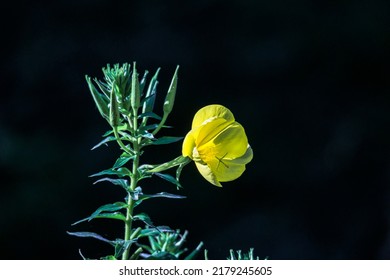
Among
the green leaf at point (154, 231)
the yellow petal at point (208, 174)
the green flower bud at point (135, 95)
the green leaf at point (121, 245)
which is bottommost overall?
the green leaf at point (121, 245)

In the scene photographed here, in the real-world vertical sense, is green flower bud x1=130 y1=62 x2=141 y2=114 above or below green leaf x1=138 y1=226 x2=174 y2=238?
above

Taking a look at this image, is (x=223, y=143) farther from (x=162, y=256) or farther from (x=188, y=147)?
(x=162, y=256)

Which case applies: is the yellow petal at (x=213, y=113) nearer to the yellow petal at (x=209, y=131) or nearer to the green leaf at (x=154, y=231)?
the yellow petal at (x=209, y=131)

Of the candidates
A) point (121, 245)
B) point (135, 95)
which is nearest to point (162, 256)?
point (121, 245)

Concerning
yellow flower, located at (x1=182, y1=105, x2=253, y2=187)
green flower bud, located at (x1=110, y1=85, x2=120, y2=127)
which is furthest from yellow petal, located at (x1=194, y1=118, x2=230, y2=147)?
green flower bud, located at (x1=110, y1=85, x2=120, y2=127)

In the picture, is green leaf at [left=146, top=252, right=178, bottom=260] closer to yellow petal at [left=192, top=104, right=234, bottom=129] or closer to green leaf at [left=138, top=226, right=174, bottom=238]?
green leaf at [left=138, top=226, right=174, bottom=238]

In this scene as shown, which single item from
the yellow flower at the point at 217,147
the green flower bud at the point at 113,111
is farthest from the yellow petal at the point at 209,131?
the green flower bud at the point at 113,111

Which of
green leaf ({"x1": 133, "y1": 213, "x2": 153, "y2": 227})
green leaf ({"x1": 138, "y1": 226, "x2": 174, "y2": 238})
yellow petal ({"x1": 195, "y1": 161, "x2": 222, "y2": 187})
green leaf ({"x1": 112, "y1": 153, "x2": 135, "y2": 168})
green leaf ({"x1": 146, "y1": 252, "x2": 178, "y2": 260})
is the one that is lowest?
green leaf ({"x1": 146, "y1": 252, "x2": 178, "y2": 260})

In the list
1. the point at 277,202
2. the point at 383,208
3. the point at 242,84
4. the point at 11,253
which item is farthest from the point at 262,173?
the point at 11,253

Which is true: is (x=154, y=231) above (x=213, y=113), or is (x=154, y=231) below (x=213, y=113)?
below
